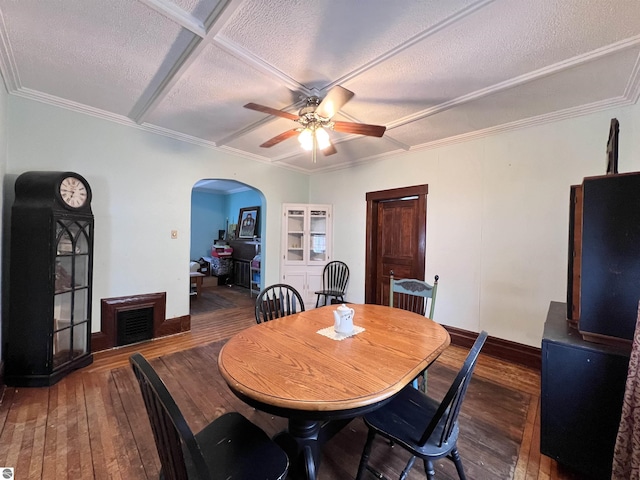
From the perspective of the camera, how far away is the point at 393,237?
4.07 metres

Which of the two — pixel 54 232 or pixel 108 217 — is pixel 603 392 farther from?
pixel 108 217

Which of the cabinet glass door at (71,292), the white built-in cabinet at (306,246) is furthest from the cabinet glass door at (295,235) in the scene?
the cabinet glass door at (71,292)

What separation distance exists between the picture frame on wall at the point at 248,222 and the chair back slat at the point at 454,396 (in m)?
6.13

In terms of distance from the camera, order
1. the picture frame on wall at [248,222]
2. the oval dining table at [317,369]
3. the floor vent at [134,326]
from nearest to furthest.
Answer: the oval dining table at [317,369] < the floor vent at [134,326] < the picture frame on wall at [248,222]

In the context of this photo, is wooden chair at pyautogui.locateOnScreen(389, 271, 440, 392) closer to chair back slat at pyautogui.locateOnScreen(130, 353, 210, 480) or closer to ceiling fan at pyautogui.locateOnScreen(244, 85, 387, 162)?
ceiling fan at pyautogui.locateOnScreen(244, 85, 387, 162)

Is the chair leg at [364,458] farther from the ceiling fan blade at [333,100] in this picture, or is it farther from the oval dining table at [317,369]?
the ceiling fan blade at [333,100]

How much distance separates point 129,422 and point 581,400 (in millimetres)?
2877

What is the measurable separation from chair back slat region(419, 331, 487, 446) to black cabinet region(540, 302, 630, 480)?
75 cm

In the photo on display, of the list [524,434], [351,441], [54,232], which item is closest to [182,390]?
[351,441]

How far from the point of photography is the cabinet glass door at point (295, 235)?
473cm

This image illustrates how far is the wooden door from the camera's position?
371cm

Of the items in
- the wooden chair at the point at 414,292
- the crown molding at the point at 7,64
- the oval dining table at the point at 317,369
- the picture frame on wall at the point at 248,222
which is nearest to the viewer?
the oval dining table at the point at 317,369

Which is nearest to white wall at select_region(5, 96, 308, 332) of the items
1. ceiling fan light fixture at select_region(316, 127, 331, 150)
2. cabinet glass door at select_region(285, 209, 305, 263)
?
cabinet glass door at select_region(285, 209, 305, 263)

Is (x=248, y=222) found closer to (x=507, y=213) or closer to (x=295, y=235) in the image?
(x=295, y=235)
